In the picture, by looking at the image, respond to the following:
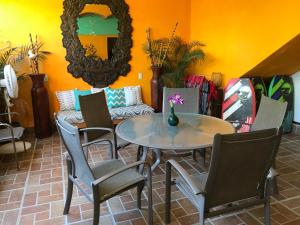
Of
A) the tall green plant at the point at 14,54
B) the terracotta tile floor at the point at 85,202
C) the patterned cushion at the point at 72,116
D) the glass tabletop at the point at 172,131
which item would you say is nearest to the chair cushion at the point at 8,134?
the terracotta tile floor at the point at 85,202

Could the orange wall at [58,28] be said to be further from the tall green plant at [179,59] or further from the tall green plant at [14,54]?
the tall green plant at [179,59]

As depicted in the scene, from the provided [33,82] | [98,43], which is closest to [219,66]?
[98,43]

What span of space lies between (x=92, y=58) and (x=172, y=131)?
109 inches

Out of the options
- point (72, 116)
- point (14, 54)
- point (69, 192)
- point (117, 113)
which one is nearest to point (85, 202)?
point (69, 192)

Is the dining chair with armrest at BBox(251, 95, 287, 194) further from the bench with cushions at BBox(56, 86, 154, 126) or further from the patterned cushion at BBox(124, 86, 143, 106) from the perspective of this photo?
the patterned cushion at BBox(124, 86, 143, 106)

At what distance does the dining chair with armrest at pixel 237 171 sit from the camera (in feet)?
4.98

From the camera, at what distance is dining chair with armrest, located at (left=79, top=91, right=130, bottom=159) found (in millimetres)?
2799

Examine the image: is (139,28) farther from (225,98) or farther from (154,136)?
(154,136)

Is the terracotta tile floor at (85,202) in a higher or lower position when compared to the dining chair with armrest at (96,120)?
lower

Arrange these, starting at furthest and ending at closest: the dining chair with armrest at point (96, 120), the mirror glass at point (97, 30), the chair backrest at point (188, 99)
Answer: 1. the mirror glass at point (97, 30)
2. the chair backrest at point (188, 99)
3. the dining chair with armrest at point (96, 120)

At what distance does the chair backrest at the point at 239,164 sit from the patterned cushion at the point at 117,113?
2817mm

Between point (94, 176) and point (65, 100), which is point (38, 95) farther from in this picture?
point (94, 176)

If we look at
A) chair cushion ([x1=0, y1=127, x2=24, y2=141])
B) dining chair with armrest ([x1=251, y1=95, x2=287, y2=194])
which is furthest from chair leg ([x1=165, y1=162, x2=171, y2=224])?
chair cushion ([x1=0, y1=127, x2=24, y2=141])

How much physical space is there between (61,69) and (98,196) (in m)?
3.29
